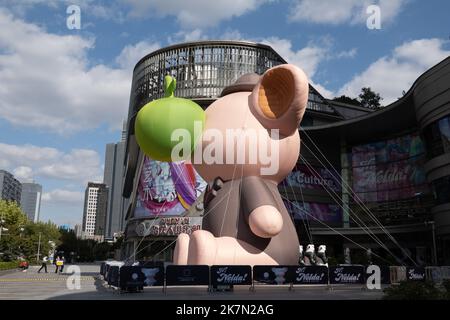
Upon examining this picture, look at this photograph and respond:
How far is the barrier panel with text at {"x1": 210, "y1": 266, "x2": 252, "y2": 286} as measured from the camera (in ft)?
40.1

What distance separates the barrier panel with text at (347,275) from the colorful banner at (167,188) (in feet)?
107

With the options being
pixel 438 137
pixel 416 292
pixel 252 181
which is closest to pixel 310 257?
pixel 252 181

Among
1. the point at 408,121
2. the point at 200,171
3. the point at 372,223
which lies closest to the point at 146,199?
the point at 372,223

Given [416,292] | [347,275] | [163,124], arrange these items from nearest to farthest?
[416,292] < [163,124] < [347,275]

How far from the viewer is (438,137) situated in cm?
3073

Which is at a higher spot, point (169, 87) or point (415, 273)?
point (169, 87)

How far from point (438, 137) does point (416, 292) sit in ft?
82.6

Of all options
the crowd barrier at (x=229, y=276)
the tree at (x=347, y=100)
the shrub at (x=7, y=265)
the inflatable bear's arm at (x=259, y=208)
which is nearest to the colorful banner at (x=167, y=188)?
the shrub at (x=7, y=265)

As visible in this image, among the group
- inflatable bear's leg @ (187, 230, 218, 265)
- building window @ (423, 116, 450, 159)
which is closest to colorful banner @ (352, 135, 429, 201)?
building window @ (423, 116, 450, 159)

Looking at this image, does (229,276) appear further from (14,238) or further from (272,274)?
(14,238)

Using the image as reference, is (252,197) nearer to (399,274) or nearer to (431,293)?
(431,293)

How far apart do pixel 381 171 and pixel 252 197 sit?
35774 mm

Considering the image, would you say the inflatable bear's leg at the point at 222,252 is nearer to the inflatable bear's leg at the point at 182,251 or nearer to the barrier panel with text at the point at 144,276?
the inflatable bear's leg at the point at 182,251

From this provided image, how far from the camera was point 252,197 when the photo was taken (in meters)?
12.3
